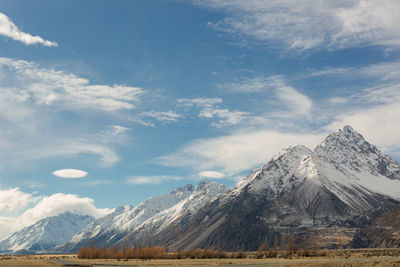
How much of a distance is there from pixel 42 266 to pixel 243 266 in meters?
66.2

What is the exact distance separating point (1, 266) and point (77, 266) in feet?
77.5

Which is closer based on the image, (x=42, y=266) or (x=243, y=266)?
(x=243, y=266)

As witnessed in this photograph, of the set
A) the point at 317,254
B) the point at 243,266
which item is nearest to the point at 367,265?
the point at 243,266

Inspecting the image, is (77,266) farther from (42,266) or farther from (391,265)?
(391,265)

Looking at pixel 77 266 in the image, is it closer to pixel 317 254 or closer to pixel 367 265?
pixel 367 265

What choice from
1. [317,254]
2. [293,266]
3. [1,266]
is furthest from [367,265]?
[1,266]

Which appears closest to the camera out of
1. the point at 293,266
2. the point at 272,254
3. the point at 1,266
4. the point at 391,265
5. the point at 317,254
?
the point at 391,265

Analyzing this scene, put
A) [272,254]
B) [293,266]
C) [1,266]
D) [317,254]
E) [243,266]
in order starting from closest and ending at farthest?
[293,266] → [243,266] → [1,266] → [317,254] → [272,254]

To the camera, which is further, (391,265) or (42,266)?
(42,266)

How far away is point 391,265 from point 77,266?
94.6m

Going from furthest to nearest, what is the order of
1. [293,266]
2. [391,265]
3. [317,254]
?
[317,254] → [293,266] → [391,265]

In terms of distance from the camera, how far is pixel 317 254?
180 metres

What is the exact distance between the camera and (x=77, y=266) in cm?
13488

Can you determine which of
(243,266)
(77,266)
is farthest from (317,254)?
(77,266)
